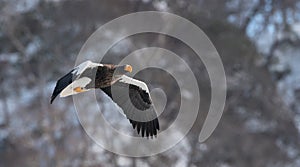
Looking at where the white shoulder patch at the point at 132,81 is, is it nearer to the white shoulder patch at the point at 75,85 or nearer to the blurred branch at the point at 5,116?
the white shoulder patch at the point at 75,85

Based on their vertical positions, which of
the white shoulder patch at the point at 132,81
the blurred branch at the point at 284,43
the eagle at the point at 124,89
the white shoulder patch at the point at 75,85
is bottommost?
the white shoulder patch at the point at 75,85

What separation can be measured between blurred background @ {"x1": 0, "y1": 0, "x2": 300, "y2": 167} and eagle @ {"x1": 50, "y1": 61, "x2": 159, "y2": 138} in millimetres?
7765

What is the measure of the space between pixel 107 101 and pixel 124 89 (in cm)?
853

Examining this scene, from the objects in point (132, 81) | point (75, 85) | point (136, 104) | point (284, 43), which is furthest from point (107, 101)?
point (75, 85)

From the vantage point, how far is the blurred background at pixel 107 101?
1566 centimetres

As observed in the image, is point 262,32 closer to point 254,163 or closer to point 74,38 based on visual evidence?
Result: point 254,163

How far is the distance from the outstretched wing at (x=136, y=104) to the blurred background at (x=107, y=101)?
25.4ft

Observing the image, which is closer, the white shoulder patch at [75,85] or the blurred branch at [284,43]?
the white shoulder patch at [75,85]

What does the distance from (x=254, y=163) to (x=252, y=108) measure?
1.20 m

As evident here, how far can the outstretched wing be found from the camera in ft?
23.9

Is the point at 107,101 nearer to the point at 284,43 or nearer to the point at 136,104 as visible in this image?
the point at 284,43

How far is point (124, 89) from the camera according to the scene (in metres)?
7.34

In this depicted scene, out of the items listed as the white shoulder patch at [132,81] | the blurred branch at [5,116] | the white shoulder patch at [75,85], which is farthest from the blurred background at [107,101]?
the white shoulder patch at [75,85]

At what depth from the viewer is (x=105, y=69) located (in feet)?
21.8
